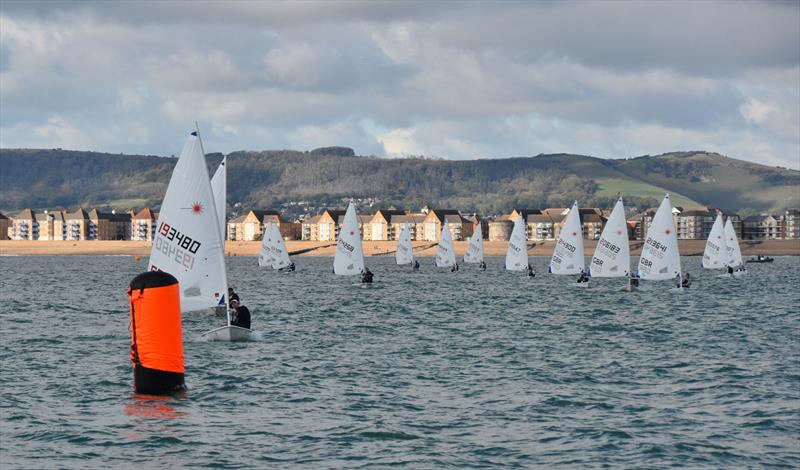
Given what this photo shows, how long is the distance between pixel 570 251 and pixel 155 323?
62683 millimetres

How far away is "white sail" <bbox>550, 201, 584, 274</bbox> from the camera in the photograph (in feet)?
277

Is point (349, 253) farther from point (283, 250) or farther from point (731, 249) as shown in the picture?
point (731, 249)

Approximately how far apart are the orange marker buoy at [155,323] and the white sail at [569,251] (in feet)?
199

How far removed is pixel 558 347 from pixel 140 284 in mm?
19253

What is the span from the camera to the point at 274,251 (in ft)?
414

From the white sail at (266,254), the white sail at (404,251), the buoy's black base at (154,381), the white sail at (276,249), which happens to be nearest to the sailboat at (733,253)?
the white sail at (404,251)

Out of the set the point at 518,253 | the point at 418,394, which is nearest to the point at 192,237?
the point at 418,394

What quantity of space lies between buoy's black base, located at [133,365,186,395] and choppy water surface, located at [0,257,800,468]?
46 cm

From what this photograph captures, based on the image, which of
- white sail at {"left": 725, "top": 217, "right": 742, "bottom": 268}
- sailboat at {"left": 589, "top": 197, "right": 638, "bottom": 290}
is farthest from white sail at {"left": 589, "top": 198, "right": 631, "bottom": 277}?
white sail at {"left": 725, "top": 217, "right": 742, "bottom": 268}

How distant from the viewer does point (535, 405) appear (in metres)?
27.0

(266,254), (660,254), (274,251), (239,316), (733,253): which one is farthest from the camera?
(266,254)

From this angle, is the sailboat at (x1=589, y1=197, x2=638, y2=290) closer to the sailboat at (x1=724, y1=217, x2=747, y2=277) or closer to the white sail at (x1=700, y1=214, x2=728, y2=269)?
the sailboat at (x1=724, y1=217, x2=747, y2=277)

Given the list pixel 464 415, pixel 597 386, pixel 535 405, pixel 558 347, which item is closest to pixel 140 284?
pixel 464 415

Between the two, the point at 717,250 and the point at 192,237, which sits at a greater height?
the point at 192,237
